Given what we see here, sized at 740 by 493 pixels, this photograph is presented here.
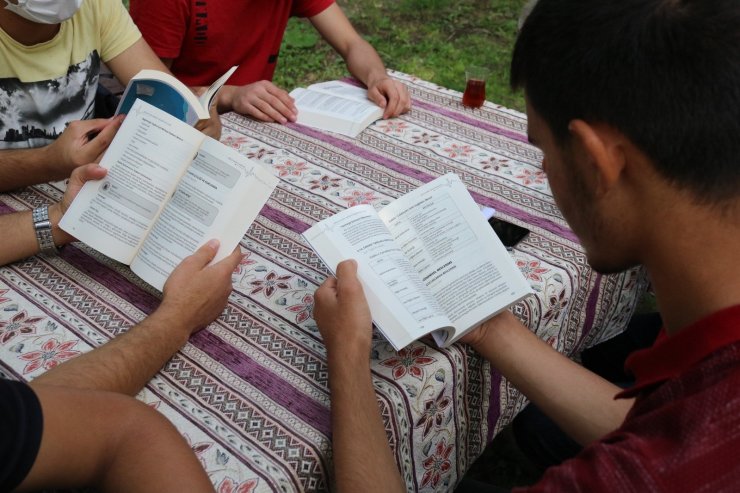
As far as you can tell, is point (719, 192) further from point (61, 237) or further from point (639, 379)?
point (61, 237)

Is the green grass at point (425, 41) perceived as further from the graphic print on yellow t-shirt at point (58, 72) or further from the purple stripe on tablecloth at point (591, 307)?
→ the purple stripe on tablecloth at point (591, 307)

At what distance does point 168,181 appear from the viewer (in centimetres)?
126

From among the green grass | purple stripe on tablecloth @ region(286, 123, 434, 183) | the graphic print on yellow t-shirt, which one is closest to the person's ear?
purple stripe on tablecloth @ region(286, 123, 434, 183)

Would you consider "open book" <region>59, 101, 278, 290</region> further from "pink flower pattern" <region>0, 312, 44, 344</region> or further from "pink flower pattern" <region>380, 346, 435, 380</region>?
"pink flower pattern" <region>380, 346, 435, 380</region>

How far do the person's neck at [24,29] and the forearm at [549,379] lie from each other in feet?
4.49

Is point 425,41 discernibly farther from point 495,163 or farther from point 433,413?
point 433,413

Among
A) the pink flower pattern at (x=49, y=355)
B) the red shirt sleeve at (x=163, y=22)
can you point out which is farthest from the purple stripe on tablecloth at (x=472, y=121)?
the pink flower pattern at (x=49, y=355)

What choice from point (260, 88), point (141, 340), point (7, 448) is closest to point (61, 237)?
point (141, 340)

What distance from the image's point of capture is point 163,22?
220 centimetres

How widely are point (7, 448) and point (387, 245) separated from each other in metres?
0.70

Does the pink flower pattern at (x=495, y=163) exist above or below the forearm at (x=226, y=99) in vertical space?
above

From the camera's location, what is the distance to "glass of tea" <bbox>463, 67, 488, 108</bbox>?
208cm

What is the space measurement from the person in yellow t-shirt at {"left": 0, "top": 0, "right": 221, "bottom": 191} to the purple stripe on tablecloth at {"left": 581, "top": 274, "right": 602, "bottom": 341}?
105 centimetres

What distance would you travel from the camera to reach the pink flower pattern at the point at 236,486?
920 millimetres
